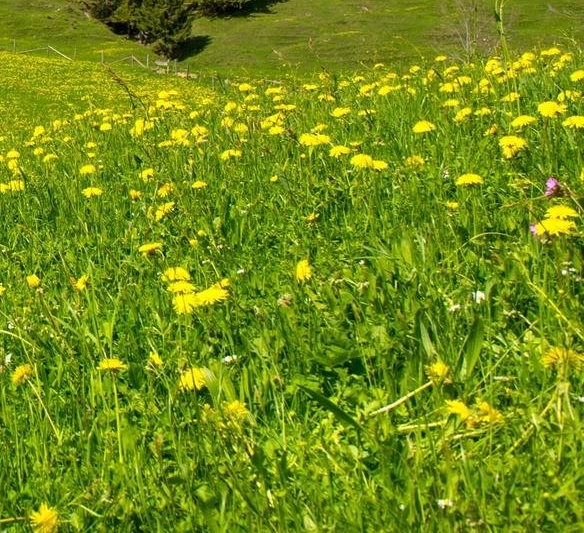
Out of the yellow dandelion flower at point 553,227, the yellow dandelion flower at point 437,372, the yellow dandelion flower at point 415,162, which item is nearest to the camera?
the yellow dandelion flower at point 437,372

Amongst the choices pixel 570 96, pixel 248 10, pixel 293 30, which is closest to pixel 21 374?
pixel 570 96

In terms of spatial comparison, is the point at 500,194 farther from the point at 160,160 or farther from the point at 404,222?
the point at 160,160

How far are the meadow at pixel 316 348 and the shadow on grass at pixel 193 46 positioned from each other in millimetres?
47287

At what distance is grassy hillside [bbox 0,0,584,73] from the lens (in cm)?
4325

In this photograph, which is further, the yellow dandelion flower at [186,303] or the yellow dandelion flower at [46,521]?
the yellow dandelion flower at [186,303]

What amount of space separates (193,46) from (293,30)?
7771 millimetres

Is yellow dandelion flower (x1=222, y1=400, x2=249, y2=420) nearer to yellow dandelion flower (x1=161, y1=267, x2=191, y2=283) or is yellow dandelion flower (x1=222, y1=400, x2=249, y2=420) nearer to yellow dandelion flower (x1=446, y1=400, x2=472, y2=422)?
yellow dandelion flower (x1=446, y1=400, x2=472, y2=422)

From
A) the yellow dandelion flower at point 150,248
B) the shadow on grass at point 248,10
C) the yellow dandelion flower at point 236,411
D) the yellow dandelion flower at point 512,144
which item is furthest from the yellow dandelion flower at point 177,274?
the shadow on grass at point 248,10

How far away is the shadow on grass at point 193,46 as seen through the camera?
161ft

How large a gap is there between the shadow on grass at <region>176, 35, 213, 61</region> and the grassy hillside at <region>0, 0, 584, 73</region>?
0.25 ft

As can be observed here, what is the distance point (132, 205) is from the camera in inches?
175

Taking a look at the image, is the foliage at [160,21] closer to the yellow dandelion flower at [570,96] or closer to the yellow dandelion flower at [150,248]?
the yellow dandelion flower at [570,96]

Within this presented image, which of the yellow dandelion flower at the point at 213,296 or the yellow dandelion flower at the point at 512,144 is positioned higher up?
the yellow dandelion flower at the point at 512,144

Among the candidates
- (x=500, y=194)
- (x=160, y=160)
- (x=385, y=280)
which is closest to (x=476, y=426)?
(x=385, y=280)
